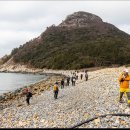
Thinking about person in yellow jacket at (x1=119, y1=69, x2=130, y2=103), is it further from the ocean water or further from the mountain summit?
the mountain summit

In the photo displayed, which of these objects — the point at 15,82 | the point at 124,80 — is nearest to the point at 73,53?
the point at 15,82

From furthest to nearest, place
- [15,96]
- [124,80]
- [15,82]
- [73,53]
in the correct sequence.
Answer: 1. [73,53]
2. [15,82]
3. [15,96]
4. [124,80]

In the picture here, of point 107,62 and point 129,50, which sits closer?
point 107,62

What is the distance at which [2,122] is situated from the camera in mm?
23781

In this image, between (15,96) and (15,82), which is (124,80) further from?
(15,82)

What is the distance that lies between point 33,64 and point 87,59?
126 feet

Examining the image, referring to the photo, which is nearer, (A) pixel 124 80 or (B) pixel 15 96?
(A) pixel 124 80

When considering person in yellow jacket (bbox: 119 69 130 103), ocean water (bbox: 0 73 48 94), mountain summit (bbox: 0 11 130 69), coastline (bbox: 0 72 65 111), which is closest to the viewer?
person in yellow jacket (bbox: 119 69 130 103)

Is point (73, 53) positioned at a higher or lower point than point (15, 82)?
higher

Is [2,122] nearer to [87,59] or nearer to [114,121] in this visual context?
[114,121]

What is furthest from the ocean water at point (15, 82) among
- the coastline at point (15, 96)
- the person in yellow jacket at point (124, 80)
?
the person in yellow jacket at point (124, 80)

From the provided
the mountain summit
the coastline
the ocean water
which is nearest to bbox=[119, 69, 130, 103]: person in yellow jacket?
the coastline

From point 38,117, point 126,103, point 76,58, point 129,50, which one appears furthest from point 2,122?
point 129,50

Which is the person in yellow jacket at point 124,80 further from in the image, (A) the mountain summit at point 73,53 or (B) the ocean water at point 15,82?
(A) the mountain summit at point 73,53
